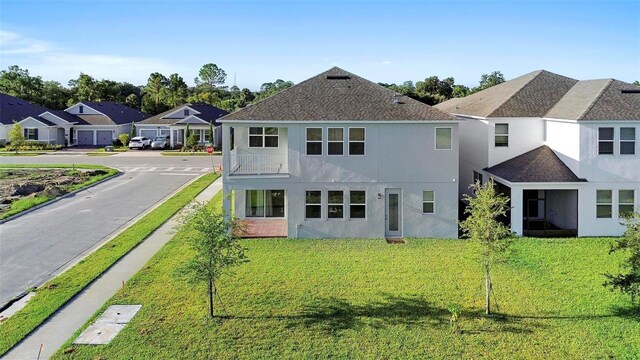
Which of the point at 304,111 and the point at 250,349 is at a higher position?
the point at 304,111

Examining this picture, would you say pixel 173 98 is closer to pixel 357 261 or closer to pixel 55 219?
pixel 55 219

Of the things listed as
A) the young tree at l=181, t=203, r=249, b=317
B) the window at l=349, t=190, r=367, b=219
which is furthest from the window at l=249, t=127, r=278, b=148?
the young tree at l=181, t=203, r=249, b=317

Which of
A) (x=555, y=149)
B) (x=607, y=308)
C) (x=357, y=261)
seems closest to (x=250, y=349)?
(x=357, y=261)

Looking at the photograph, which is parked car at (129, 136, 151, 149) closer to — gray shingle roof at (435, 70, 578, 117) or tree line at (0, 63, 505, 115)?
tree line at (0, 63, 505, 115)

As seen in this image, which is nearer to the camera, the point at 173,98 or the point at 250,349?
the point at 250,349

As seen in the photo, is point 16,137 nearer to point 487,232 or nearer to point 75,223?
point 75,223
